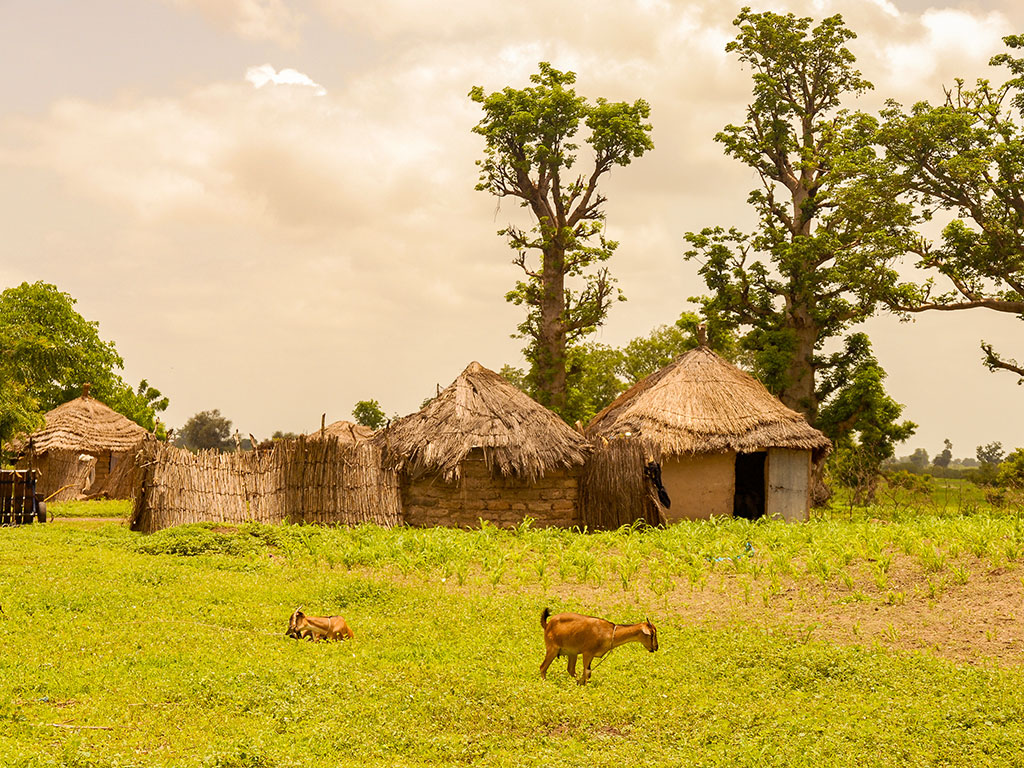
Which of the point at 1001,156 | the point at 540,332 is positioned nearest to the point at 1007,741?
the point at 1001,156

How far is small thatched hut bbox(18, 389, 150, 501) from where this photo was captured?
1061 inches

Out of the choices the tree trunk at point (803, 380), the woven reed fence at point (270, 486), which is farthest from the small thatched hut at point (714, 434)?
the woven reed fence at point (270, 486)

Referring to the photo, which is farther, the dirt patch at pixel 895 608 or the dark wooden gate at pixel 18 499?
the dark wooden gate at pixel 18 499

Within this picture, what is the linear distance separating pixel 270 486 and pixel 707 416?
32.3ft

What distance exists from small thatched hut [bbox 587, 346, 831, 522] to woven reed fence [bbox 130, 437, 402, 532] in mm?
6005

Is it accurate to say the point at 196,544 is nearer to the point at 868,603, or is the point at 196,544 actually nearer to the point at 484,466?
the point at 484,466

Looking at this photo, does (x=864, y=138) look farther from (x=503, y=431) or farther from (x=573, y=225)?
(x=503, y=431)

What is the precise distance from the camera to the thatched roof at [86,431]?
27.1m

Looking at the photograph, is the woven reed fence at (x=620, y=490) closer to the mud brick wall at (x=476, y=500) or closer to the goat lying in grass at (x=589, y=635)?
the mud brick wall at (x=476, y=500)

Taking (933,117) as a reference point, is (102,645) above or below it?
below

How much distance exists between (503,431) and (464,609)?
800cm

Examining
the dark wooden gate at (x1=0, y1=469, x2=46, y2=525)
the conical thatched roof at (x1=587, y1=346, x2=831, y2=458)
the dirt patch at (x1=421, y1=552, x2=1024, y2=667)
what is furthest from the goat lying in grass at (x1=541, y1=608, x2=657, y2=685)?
the dark wooden gate at (x1=0, y1=469, x2=46, y2=525)

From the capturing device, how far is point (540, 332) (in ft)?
98.5

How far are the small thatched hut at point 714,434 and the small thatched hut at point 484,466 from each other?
2.65 meters
